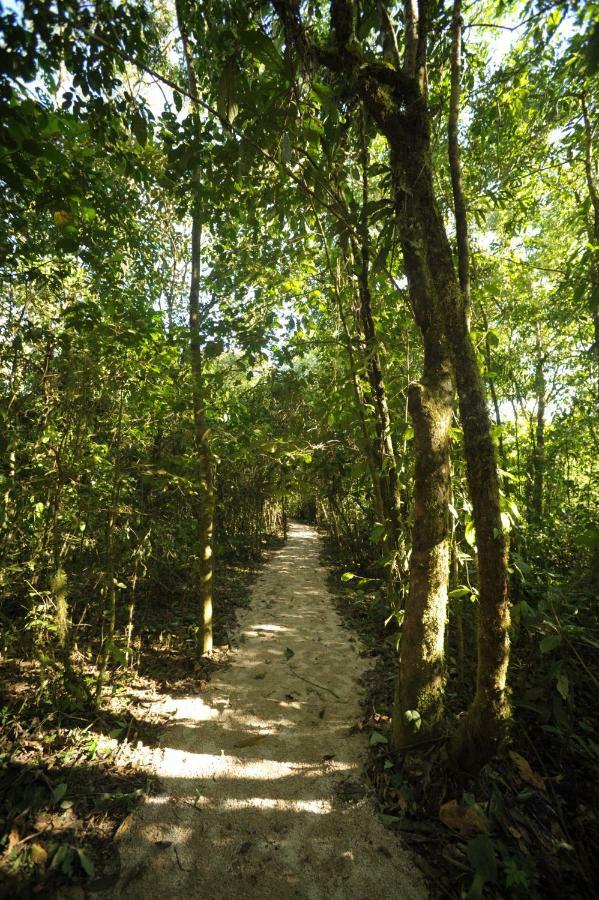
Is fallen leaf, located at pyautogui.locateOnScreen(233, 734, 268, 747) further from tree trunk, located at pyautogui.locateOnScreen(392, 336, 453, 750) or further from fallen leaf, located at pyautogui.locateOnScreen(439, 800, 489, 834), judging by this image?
fallen leaf, located at pyautogui.locateOnScreen(439, 800, 489, 834)

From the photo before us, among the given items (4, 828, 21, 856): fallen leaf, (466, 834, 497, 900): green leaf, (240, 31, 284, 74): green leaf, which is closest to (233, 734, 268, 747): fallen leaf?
(4, 828, 21, 856): fallen leaf

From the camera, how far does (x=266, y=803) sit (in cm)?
270

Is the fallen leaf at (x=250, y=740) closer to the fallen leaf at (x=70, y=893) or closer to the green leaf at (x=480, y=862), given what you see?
the fallen leaf at (x=70, y=893)

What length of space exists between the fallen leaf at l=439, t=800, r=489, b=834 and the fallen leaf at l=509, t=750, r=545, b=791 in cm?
42

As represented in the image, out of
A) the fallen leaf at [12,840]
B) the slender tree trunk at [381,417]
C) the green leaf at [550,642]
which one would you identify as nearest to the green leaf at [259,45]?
the slender tree trunk at [381,417]

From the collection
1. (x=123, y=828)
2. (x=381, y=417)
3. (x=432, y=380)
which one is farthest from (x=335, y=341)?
(x=123, y=828)

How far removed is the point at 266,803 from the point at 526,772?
1.79 m

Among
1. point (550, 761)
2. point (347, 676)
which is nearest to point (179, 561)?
point (347, 676)

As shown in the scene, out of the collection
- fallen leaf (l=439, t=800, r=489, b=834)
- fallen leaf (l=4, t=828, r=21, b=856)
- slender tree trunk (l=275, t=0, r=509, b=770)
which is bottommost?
fallen leaf (l=4, t=828, r=21, b=856)

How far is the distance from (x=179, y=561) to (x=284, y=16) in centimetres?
615

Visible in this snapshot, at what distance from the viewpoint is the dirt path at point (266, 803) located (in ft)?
7.11

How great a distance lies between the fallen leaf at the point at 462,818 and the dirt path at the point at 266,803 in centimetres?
33

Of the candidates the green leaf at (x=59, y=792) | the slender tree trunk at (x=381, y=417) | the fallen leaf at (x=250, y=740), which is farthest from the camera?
the slender tree trunk at (x=381, y=417)

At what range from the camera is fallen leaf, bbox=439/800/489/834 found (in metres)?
2.26
